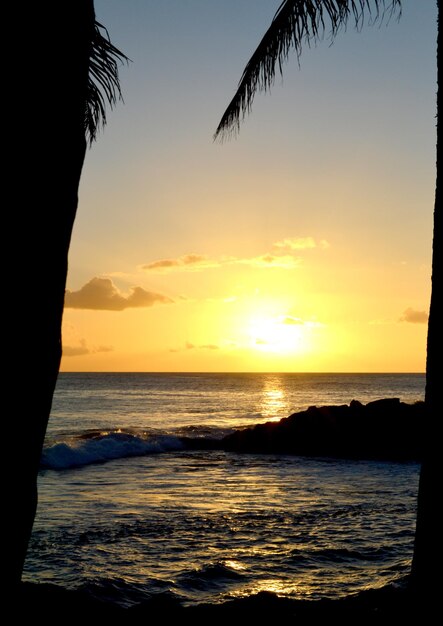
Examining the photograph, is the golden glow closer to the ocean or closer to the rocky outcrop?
the rocky outcrop

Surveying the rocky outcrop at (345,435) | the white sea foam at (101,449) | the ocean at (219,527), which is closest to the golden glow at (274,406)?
the rocky outcrop at (345,435)

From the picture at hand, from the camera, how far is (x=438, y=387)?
380cm

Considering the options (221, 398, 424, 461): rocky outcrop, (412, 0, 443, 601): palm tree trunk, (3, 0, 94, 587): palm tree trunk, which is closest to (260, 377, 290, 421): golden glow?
(221, 398, 424, 461): rocky outcrop

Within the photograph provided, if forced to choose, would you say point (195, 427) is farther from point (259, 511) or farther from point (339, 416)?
point (259, 511)

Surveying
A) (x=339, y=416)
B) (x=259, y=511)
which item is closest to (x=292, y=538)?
(x=259, y=511)

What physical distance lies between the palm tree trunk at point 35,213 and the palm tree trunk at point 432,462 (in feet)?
7.80

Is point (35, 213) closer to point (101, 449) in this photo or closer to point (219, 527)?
point (219, 527)

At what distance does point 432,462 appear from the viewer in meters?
3.84

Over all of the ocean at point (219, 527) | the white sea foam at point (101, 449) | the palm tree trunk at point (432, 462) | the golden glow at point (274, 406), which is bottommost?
the golden glow at point (274, 406)

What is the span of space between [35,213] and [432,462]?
9.21 ft

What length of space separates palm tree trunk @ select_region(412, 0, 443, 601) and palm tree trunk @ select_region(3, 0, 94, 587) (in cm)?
238

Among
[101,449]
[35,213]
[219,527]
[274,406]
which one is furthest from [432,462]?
[274,406]

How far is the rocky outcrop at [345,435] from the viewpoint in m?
24.8

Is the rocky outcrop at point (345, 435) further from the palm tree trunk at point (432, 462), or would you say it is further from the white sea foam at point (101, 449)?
the palm tree trunk at point (432, 462)
